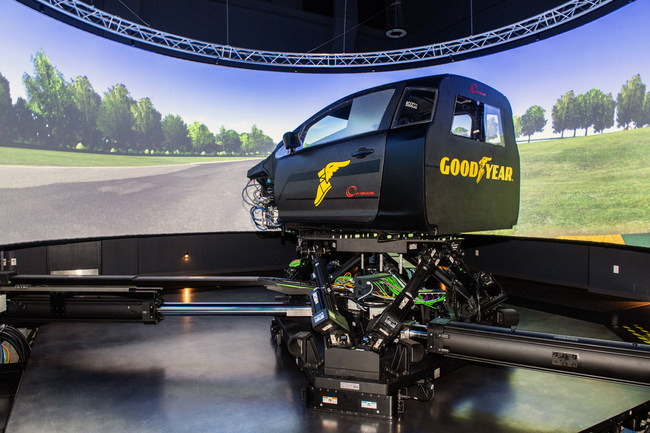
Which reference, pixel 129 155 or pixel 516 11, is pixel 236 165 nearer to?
pixel 129 155

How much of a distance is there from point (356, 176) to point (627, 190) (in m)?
7.96

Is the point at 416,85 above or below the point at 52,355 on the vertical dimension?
above

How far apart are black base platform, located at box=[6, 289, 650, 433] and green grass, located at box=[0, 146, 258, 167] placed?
Answer: 448 centimetres

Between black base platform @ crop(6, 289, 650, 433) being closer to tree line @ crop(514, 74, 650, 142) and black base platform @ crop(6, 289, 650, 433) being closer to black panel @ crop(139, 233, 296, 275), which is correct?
black panel @ crop(139, 233, 296, 275)

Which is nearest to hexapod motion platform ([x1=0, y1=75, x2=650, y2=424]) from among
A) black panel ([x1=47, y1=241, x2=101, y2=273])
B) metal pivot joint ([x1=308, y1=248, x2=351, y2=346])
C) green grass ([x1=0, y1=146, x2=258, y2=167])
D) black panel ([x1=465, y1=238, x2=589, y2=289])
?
metal pivot joint ([x1=308, y1=248, x2=351, y2=346])

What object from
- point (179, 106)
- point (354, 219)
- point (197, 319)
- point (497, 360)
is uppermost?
point (179, 106)

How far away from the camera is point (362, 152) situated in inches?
119

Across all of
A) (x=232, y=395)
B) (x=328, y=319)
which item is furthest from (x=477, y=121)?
(x=232, y=395)

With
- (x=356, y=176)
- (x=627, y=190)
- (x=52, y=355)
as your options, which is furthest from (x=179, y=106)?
(x=627, y=190)

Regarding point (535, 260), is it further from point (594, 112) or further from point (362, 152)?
point (362, 152)

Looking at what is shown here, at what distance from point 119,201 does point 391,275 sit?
23.3 ft

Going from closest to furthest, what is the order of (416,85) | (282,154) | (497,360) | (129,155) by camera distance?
(497,360)
(416,85)
(282,154)
(129,155)

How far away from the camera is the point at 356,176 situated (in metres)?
3.06

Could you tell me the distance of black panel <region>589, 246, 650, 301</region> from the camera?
6.34 m
